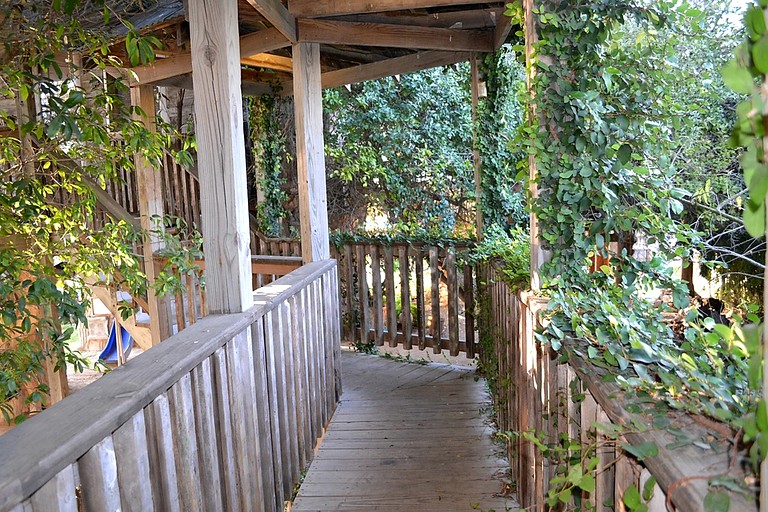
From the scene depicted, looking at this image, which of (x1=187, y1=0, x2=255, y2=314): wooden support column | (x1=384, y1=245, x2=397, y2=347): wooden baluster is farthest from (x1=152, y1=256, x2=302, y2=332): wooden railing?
(x1=187, y1=0, x2=255, y2=314): wooden support column

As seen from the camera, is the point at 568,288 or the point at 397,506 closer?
the point at 568,288

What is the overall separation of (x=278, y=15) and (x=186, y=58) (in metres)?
1.85

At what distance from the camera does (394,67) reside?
5.97 metres

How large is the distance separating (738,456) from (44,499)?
49.7 inches

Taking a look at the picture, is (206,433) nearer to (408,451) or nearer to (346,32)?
(408,451)

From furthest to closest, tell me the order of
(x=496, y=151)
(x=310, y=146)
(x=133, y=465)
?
(x=496, y=151) → (x=310, y=146) → (x=133, y=465)

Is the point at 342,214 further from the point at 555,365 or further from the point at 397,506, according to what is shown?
the point at 555,365

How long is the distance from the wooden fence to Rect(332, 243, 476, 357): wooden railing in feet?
5.09

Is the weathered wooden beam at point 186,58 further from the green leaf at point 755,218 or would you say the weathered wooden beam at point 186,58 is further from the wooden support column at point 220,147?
the green leaf at point 755,218

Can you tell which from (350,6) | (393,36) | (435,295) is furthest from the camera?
(435,295)

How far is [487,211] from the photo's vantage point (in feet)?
17.9

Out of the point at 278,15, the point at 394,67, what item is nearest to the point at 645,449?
the point at 278,15

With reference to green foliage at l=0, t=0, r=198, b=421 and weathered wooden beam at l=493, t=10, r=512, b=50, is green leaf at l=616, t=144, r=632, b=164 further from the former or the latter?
weathered wooden beam at l=493, t=10, r=512, b=50

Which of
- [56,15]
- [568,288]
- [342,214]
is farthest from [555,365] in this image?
[342,214]
